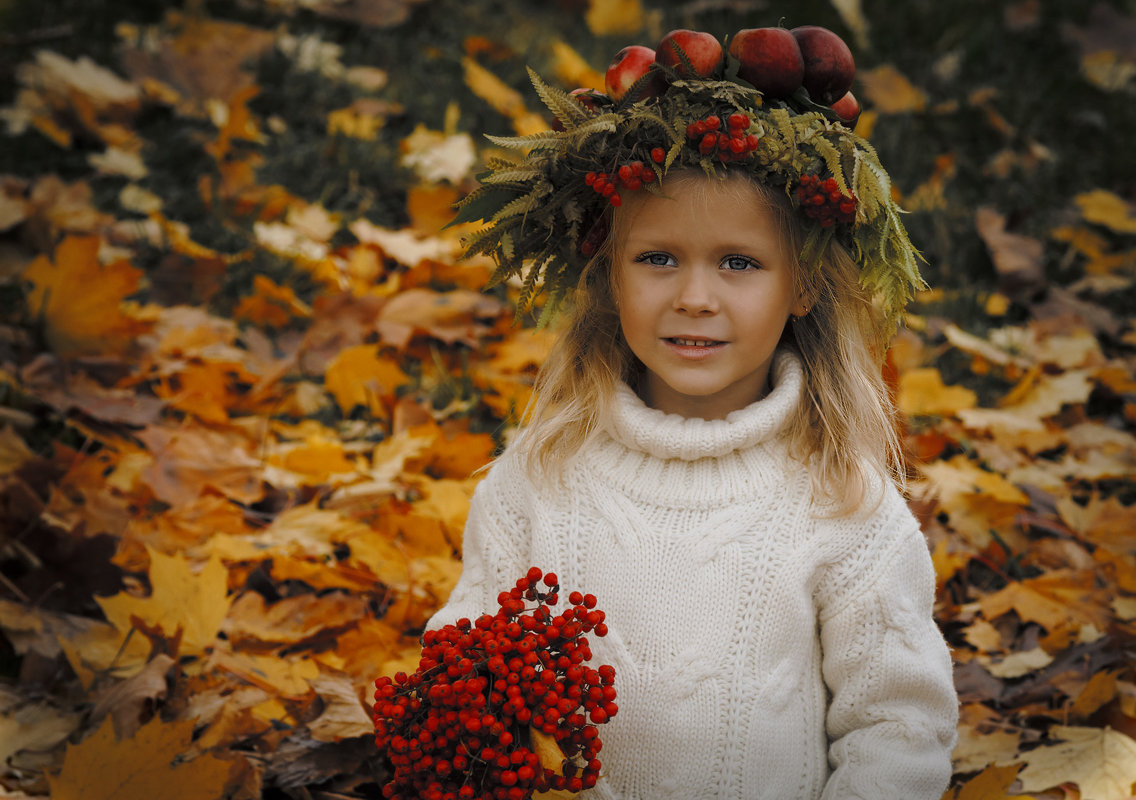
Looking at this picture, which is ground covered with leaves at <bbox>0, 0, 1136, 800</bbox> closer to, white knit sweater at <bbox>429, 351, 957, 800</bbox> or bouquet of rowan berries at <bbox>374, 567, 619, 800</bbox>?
white knit sweater at <bbox>429, 351, 957, 800</bbox>

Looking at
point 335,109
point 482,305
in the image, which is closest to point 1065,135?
point 482,305

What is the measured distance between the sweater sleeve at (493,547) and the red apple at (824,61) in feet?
2.80

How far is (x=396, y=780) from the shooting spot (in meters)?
1.43

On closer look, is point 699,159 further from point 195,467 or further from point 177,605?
point 195,467

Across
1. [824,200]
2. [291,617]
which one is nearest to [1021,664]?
[824,200]

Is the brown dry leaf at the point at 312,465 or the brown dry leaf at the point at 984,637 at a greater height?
the brown dry leaf at the point at 312,465

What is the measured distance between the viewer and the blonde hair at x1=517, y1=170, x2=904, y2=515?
1.73 meters

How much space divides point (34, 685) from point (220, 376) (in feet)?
3.23

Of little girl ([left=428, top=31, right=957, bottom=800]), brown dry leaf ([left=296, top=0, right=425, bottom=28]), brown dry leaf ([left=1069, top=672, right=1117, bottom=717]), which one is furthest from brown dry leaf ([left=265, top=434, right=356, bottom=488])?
brown dry leaf ([left=296, top=0, right=425, bottom=28])

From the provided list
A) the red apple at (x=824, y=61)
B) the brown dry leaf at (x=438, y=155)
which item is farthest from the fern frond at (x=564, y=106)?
the brown dry leaf at (x=438, y=155)

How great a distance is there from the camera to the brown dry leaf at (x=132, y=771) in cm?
141

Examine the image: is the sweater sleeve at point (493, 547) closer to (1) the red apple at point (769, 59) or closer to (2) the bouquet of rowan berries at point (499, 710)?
(2) the bouquet of rowan berries at point (499, 710)

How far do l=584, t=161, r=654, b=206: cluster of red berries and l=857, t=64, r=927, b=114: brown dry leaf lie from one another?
315 centimetres

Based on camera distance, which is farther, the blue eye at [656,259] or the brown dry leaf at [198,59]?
the brown dry leaf at [198,59]
